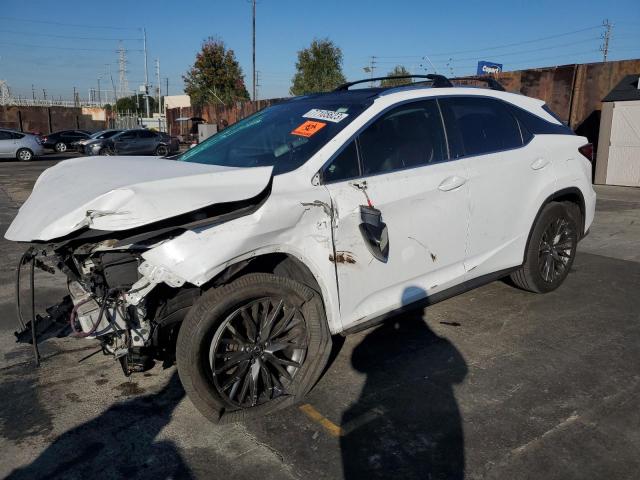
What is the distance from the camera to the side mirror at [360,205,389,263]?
3006mm

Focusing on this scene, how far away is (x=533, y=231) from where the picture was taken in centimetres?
434

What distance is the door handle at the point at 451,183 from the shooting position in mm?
3505

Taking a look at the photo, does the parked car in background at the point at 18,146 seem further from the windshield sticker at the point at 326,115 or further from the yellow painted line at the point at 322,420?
the yellow painted line at the point at 322,420

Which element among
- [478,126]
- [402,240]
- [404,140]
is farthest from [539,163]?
[402,240]

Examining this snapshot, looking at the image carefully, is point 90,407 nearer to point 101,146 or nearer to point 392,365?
point 392,365

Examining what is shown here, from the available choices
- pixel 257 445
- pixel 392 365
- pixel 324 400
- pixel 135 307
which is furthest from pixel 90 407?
pixel 392 365

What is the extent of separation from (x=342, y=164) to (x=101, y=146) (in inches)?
1006

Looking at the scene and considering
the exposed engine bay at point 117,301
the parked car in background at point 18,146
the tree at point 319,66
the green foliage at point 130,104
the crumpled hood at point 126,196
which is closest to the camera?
the crumpled hood at point 126,196

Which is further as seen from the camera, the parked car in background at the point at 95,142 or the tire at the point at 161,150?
the tire at the point at 161,150

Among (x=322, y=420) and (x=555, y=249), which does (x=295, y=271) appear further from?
(x=555, y=249)

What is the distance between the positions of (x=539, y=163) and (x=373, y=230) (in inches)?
79.2

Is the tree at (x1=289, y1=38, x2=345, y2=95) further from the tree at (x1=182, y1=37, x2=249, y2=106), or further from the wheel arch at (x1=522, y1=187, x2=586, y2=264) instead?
the wheel arch at (x1=522, y1=187, x2=586, y2=264)

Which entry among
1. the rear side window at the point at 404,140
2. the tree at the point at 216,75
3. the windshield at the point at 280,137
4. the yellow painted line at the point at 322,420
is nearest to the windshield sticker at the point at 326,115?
the windshield at the point at 280,137

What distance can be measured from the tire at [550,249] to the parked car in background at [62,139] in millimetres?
32154
